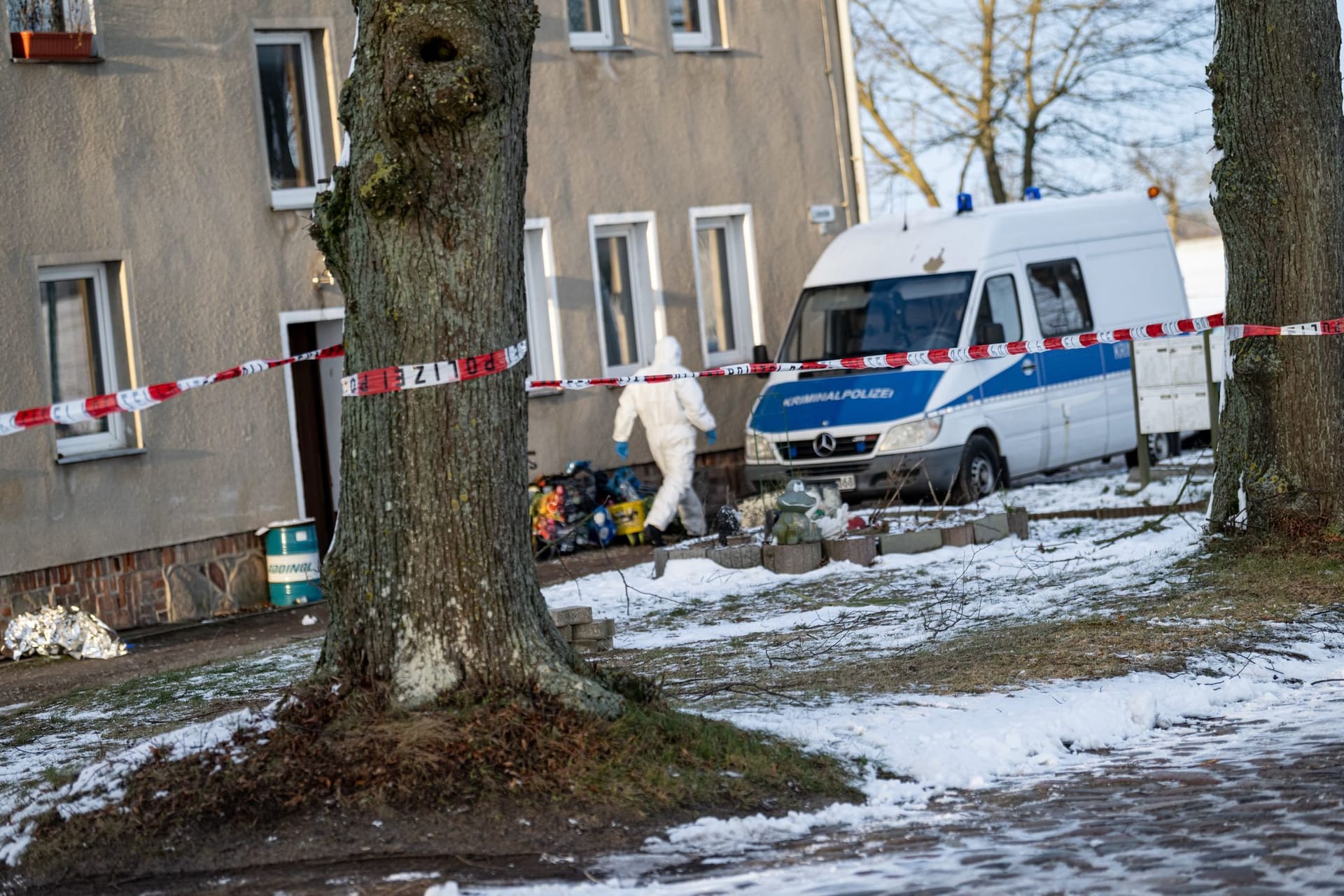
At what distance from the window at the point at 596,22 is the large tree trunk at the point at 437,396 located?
12.0 metres

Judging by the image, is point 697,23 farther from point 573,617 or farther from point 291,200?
→ point 573,617

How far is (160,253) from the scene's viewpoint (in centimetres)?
1512

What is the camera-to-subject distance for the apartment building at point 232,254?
14414mm

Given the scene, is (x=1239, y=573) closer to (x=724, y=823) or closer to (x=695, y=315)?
(x=724, y=823)

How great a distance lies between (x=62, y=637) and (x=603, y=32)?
8.68m

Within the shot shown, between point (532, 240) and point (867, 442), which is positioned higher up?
point (532, 240)

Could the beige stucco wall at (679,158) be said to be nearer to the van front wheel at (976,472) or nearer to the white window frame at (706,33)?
the white window frame at (706,33)

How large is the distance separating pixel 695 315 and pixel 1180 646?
1129 centimetres

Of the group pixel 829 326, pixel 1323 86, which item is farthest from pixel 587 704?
pixel 829 326

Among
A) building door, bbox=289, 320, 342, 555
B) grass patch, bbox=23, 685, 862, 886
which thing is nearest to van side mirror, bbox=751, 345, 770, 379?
building door, bbox=289, 320, 342, 555

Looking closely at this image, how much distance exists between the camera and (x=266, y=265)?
1582 cm

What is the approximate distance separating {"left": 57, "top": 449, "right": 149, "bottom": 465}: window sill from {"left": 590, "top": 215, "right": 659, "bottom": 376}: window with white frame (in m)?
5.44

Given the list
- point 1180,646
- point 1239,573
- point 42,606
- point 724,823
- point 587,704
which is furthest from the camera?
point 42,606

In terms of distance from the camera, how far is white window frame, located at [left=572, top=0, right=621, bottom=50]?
18.4m
